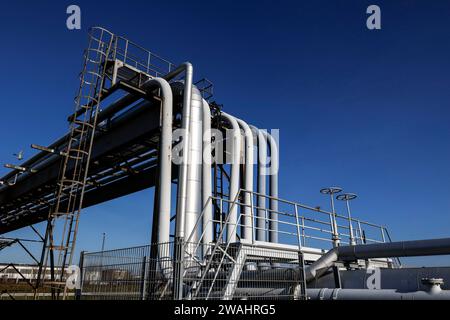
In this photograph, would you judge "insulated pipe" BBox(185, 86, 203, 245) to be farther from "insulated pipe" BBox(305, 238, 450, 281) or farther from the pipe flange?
the pipe flange

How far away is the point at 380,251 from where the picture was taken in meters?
9.67

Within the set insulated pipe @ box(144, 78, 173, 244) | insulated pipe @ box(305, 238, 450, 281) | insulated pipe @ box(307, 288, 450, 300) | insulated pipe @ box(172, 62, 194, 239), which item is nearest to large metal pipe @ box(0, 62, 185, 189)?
insulated pipe @ box(172, 62, 194, 239)

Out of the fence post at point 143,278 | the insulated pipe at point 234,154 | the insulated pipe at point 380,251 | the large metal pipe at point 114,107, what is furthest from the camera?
the insulated pipe at point 234,154

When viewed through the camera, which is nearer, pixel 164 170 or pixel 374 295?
pixel 374 295

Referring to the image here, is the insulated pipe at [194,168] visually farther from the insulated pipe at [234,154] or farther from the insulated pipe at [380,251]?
the insulated pipe at [380,251]

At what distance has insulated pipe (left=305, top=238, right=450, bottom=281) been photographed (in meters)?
8.62

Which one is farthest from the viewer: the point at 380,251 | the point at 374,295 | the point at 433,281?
the point at 380,251

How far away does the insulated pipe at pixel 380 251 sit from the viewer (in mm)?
8617

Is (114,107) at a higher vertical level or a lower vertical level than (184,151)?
higher

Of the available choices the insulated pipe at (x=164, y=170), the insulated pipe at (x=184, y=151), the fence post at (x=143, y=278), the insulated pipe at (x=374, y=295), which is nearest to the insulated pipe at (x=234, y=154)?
the insulated pipe at (x=184, y=151)

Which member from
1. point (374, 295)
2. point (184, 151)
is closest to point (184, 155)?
point (184, 151)

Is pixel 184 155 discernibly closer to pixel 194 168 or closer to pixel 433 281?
pixel 194 168
